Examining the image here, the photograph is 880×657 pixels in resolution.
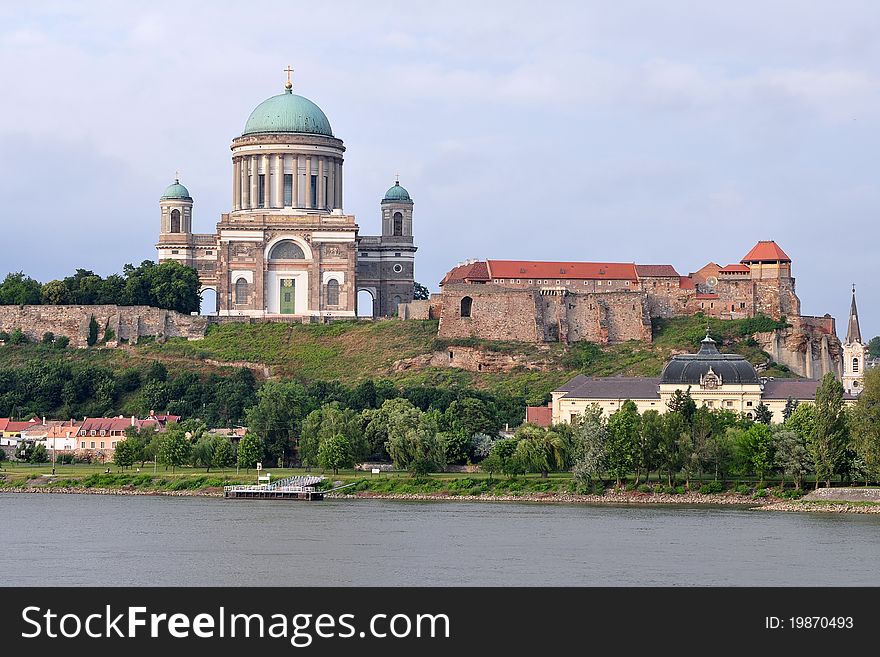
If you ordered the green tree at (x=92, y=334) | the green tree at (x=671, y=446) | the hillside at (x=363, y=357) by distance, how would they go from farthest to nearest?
the green tree at (x=92, y=334), the hillside at (x=363, y=357), the green tree at (x=671, y=446)

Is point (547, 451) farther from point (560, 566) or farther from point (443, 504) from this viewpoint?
point (560, 566)

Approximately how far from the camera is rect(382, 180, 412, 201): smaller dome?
343 ft

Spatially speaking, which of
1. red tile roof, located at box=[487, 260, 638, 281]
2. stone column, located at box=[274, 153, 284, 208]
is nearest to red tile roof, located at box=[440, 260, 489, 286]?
red tile roof, located at box=[487, 260, 638, 281]

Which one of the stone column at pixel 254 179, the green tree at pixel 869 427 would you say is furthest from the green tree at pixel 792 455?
the stone column at pixel 254 179

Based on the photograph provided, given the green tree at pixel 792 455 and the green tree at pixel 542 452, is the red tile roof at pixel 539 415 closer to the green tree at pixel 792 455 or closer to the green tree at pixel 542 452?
the green tree at pixel 542 452

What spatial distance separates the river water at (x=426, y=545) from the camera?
148 ft

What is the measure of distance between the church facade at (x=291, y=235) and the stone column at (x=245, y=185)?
5cm

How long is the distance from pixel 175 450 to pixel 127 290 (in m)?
22.5

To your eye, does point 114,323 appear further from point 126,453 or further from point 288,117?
point 126,453

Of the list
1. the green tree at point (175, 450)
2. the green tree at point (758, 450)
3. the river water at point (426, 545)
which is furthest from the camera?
the green tree at point (175, 450)

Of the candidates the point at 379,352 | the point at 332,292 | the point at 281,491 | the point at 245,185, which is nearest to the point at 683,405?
the point at 281,491

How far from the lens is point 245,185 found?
3986 inches

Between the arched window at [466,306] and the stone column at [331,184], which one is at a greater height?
the stone column at [331,184]
